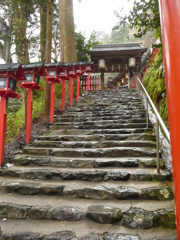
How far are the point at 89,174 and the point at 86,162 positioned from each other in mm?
426

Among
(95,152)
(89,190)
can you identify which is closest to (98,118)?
(95,152)

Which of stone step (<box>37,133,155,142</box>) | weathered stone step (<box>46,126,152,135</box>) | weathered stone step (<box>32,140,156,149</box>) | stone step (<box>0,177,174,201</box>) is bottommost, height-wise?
stone step (<box>0,177,174,201</box>)

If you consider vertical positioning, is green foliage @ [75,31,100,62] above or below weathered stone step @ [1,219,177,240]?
above

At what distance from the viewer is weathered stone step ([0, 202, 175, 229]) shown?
7.14 feet

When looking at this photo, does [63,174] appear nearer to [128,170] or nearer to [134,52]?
[128,170]

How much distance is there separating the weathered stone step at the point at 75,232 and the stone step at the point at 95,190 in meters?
0.48

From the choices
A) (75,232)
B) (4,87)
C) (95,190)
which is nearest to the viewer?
(75,232)

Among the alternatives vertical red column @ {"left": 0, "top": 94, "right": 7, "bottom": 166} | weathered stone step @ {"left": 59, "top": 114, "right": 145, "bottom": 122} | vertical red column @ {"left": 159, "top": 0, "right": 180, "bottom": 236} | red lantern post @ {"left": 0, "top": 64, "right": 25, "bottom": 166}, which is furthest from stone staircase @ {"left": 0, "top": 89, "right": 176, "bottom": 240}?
vertical red column @ {"left": 159, "top": 0, "right": 180, "bottom": 236}

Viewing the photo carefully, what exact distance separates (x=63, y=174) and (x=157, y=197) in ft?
5.44

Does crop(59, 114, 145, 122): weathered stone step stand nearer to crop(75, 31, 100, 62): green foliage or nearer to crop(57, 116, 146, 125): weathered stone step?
crop(57, 116, 146, 125): weathered stone step

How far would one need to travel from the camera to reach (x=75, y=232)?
215 cm

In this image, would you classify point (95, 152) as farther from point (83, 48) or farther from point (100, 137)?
point (83, 48)

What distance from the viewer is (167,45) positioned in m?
1.08

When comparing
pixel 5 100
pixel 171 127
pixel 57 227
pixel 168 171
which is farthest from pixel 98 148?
pixel 171 127
